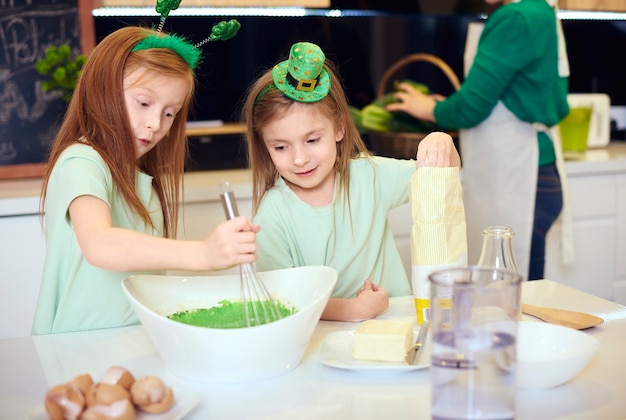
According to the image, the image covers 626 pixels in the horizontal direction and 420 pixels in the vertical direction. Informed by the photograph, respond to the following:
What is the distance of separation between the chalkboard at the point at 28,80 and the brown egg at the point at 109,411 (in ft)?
6.08

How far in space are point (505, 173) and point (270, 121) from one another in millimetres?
1137

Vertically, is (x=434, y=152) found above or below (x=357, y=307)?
above

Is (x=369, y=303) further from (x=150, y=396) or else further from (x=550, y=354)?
(x=150, y=396)

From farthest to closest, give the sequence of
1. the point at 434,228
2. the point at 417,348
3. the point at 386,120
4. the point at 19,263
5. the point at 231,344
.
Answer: the point at 386,120 < the point at 19,263 < the point at 434,228 < the point at 417,348 < the point at 231,344

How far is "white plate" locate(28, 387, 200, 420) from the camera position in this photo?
0.82 m

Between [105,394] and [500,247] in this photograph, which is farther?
[500,247]

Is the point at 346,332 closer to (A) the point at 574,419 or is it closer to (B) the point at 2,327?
(A) the point at 574,419

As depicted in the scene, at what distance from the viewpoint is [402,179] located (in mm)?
1542

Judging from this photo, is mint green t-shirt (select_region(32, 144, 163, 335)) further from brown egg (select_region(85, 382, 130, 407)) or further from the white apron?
the white apron

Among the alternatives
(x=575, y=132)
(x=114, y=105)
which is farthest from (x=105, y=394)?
(x=575, y=132)

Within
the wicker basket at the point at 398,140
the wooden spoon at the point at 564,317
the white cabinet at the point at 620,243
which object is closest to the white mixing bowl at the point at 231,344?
the wooden spoon at the point at 564,317

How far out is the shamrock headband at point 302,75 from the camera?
4.22 feet

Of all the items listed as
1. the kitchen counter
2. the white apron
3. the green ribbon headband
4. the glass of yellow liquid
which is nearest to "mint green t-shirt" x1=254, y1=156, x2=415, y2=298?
the green ribbon headband

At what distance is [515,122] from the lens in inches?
90.6
